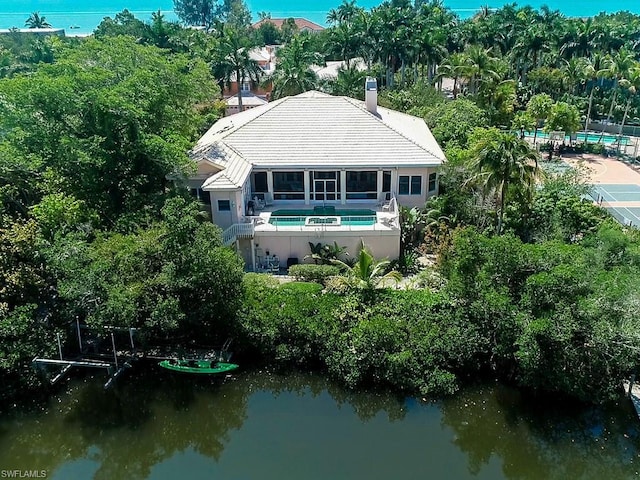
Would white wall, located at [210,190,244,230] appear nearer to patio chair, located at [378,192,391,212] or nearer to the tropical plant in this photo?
the tropical plant

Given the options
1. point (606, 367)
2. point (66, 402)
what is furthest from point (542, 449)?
point (66, 402)

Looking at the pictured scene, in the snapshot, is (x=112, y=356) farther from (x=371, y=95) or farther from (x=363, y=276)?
(x=371, y=95)

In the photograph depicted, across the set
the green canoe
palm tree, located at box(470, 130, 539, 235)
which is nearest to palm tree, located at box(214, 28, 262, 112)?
palm tree, located at box(470, 130, 539, 235)

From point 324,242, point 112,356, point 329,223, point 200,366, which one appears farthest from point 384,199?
point 112,356

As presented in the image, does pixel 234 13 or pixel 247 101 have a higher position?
pixel 234 13

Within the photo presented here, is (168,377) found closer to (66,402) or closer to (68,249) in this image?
(66,402)

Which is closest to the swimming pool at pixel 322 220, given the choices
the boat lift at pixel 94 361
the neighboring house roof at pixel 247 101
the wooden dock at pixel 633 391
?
the boat lift at pixel 94 361
